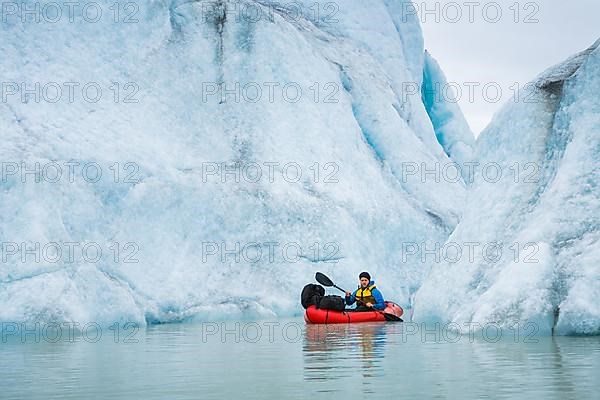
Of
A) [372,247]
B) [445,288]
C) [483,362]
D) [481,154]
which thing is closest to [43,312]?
[445,288]

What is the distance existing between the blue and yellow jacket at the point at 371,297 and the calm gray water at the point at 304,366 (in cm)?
314

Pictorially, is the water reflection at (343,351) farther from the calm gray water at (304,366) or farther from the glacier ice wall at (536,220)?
the glacier ice wall at (536,220)

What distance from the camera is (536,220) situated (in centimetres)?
976

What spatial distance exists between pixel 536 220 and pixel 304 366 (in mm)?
4117

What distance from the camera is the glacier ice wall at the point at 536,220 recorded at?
29.2ft

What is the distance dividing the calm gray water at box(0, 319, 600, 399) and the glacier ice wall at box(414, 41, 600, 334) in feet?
1.25

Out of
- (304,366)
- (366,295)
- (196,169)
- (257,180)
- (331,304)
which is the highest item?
(196,169)

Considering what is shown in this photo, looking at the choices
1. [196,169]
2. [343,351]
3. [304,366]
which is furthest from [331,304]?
[304,366]

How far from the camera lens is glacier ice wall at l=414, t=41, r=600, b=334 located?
8914 mm

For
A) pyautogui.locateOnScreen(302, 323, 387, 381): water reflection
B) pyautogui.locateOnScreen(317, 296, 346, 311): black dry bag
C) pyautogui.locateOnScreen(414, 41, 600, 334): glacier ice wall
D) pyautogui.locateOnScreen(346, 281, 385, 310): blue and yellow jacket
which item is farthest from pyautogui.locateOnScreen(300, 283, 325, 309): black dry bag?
pyautogui.locateOnScreen(414, 41, 600, 334): glacier ice wall

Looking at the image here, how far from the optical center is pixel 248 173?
58.0 ft

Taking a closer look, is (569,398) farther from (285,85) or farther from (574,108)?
(285,85)

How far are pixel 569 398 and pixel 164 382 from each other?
277cm

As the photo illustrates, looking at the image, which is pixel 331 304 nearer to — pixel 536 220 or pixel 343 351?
pixel 536 220
